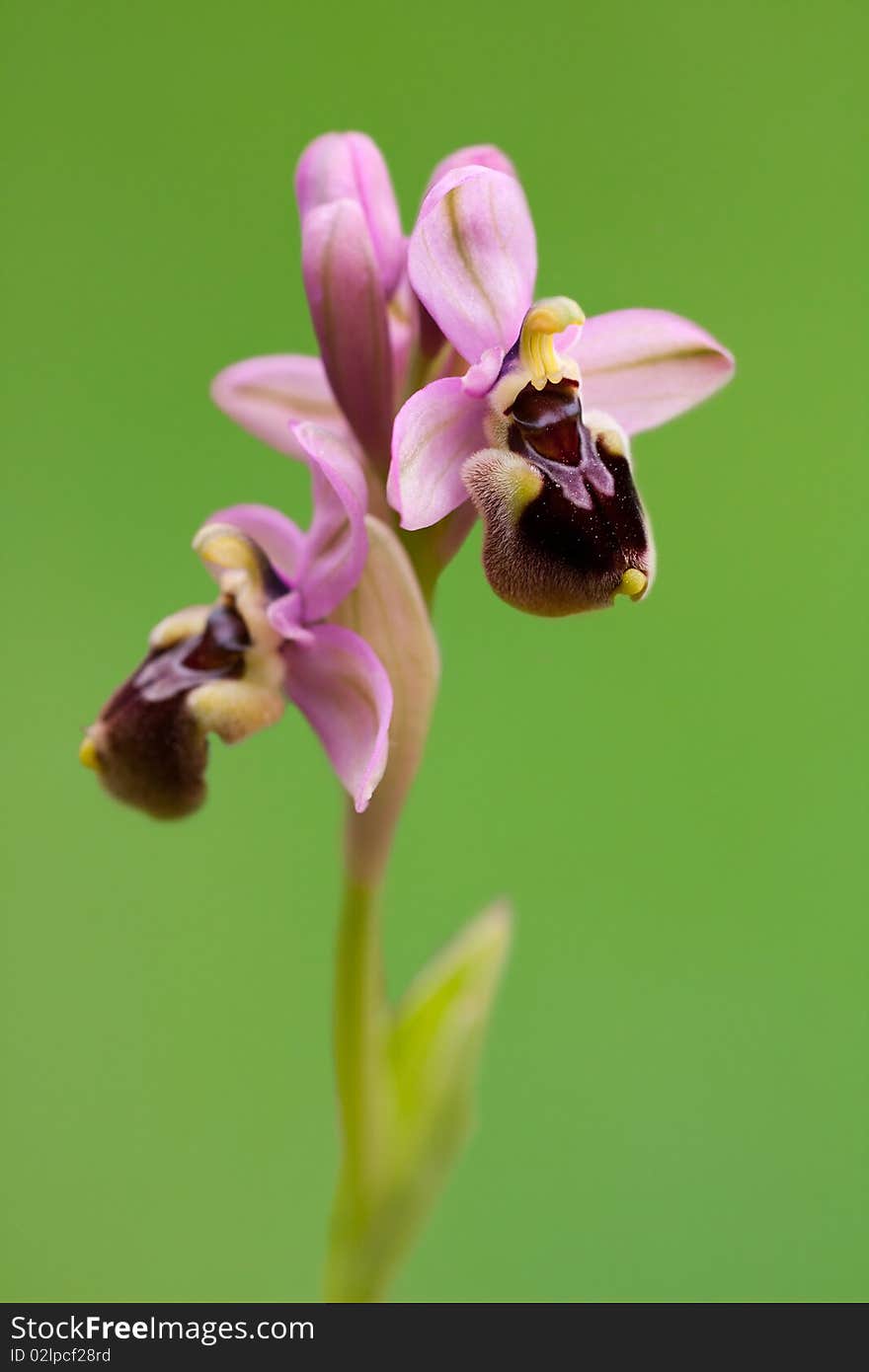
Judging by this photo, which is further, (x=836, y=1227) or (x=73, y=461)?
(x=73, y=461)

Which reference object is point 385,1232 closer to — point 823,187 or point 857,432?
point 857,432

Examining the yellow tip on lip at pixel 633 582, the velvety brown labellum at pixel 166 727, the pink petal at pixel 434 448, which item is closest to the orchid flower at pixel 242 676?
the velvety brown labellum at pixel 166 727

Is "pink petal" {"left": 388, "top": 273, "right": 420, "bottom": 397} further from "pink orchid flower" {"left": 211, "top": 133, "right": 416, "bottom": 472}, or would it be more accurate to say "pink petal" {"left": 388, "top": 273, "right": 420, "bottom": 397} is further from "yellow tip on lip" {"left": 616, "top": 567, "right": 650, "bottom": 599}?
"yellow tip on lip" {"left": 616, "top": 567, "right": 650, "bottom": 599}

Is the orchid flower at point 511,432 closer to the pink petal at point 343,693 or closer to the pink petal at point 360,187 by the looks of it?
the pink petal at point 360,187

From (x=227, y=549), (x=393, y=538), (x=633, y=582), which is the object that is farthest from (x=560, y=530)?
(x=227, y=549)

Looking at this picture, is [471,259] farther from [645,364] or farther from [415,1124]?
[415,1124]

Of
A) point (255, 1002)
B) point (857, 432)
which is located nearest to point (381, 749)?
point (255, 1002)

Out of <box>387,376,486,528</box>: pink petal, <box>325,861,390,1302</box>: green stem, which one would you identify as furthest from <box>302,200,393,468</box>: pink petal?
<box>325,861,390,1302</box>: green stem
